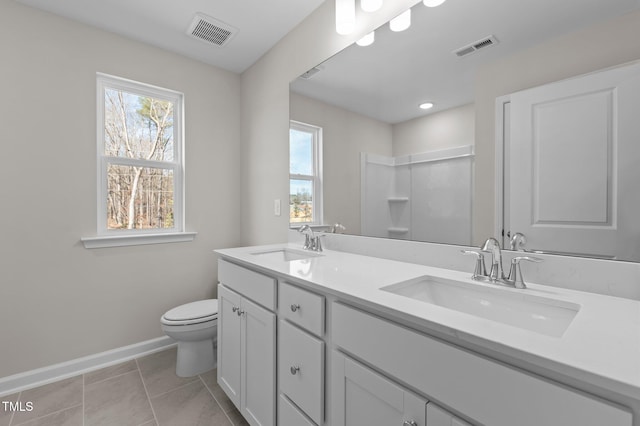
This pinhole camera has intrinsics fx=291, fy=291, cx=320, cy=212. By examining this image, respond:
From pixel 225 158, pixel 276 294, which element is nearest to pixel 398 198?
pixel 276 294

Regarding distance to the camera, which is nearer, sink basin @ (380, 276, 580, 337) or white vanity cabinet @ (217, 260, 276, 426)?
sink basin @ (380, 276, 580, 337)

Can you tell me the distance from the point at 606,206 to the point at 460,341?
69 centimetres

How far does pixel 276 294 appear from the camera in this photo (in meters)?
1.25

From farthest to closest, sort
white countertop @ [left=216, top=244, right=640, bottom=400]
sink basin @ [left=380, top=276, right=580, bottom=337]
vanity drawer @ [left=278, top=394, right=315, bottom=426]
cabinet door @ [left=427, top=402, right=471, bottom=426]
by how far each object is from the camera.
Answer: vanity drawer @ [left=278, top=394, right=315, bottom=426] → sink basin @ [left=380, top=276, right=580, bottom=337] → cabinet door @ [left=427, top=402, right=471, bottom=426] → white countertop @ [left=216, top=244, right=640, bottom=400]

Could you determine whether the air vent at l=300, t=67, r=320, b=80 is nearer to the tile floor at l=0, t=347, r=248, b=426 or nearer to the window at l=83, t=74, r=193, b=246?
the window at l=83, t=74, r=193, b=246

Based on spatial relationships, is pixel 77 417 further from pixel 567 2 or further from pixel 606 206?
pixel 567 2

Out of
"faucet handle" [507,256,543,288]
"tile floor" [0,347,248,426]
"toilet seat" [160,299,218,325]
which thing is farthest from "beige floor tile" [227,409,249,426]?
"faucet handle" [507,256,543,288]

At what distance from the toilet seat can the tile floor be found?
408mm

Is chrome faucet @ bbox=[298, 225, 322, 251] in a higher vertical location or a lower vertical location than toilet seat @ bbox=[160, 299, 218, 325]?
higher

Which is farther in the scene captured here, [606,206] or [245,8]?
[245,8]

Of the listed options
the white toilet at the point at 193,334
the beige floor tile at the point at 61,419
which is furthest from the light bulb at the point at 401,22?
the beige floor tile at the point at 61,419

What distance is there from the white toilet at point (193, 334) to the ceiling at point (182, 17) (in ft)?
6.67

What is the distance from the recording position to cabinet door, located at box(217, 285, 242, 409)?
1531 millimetres

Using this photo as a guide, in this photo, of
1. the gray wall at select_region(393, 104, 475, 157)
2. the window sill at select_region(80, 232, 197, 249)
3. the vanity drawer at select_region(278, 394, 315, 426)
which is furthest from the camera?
the window sill at select_region(80, 232, 197, 249)
